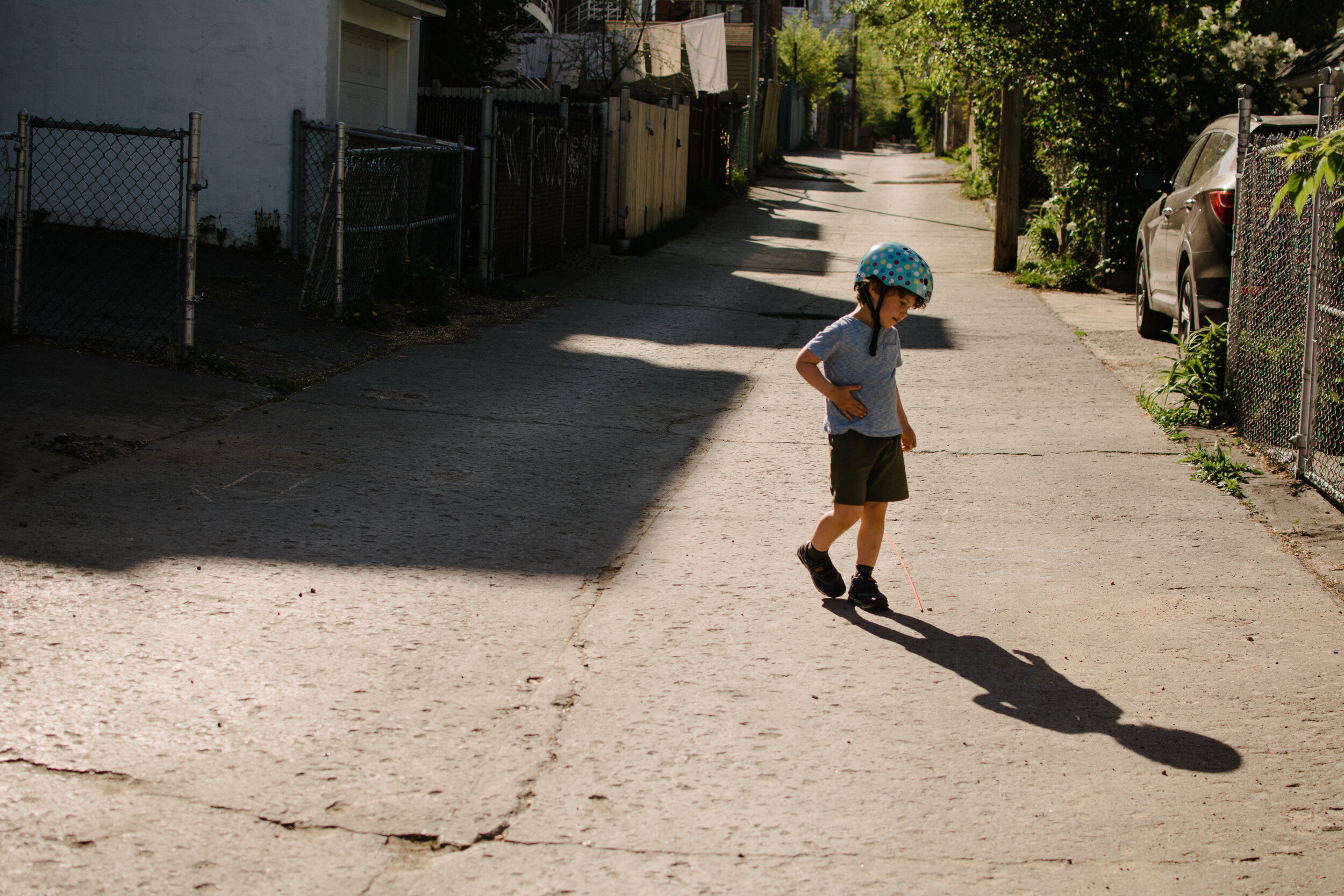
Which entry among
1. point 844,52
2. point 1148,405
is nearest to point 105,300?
point 1148,405

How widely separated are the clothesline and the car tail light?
1839 centimetres

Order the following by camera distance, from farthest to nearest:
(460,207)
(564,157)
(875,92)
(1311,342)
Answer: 1. (875,92)
2. (564,157)
3. (460,207)
4. (1311,342)

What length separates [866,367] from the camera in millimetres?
4664

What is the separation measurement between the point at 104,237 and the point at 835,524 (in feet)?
36.5

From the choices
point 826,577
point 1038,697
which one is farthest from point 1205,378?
point 1038,697

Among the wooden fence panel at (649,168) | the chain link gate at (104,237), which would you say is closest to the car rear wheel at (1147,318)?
the chain link gate at (104,237)

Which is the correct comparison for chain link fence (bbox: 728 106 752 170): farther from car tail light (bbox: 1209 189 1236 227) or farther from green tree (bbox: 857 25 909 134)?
green tree (bbox: 857 25 909 134)

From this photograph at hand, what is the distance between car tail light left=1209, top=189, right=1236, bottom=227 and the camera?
28.9 feet

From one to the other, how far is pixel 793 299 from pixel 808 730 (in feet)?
35.5

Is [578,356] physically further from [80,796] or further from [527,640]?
[80,796]

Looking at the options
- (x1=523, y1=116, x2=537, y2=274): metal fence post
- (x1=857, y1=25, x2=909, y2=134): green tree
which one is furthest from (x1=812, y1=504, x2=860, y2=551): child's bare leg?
(x1=857, y1=25, x2=909, y2=134): green tree

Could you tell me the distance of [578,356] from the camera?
9.88 m

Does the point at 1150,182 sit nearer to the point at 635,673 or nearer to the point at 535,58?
the point at 635,673

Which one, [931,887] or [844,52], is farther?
[844,52]
